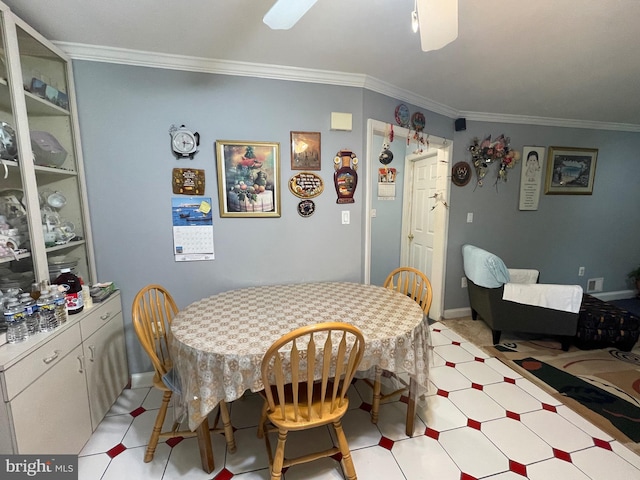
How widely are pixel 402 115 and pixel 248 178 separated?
4.70ft

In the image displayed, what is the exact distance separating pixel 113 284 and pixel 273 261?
1.08 metres

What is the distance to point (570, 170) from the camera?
131 inches

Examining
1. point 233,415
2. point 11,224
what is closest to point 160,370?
point 233,415

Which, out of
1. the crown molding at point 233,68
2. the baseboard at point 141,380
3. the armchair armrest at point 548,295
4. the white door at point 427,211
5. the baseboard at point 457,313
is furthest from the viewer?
the baseboard at point 457,313

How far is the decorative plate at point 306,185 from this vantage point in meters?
2.12

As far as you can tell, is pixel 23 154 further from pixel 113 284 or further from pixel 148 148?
pixel 113 284

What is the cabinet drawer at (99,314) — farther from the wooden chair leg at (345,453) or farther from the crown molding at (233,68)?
the crown molding at (233,68)

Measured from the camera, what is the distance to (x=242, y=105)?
199cm

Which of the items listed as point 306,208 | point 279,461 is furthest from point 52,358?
point 306,208

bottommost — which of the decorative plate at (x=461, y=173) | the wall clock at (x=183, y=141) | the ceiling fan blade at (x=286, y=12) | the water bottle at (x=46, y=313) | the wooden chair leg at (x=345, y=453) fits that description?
the wooden chair leg at (x=345, y=453)

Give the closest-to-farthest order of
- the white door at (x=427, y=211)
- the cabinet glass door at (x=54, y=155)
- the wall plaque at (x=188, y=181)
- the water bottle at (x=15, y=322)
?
the water bottle at (x=15, y=322)
the cabinet glass door at (x=54, y=155)
the wall plaque at (x=188, y=181)
the white door at (x=427, y=211)

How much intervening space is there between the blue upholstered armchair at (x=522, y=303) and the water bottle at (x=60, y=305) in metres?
3.04

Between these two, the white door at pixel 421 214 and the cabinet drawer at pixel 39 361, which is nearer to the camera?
the cabinet drawer at pixel 39 361

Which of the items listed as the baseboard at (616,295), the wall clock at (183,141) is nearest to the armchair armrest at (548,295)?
the baseboard at (616,295)
